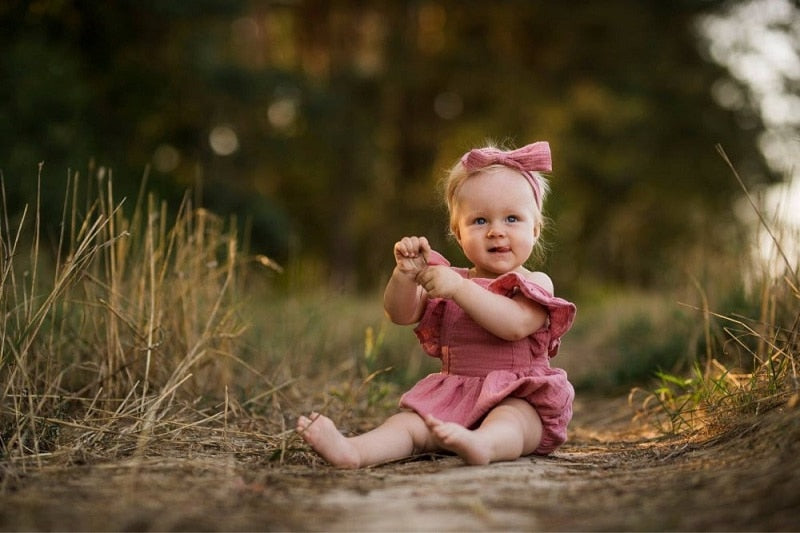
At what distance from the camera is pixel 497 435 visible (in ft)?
7.79

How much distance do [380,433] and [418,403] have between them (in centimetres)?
20

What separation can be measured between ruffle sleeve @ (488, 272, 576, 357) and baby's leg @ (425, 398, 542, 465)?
9.6 inches

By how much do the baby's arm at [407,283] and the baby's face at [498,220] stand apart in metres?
0.20

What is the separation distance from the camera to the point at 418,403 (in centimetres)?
261

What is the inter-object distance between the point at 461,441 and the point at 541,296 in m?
0.48

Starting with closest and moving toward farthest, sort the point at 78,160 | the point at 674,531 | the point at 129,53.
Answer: the point at 674,531, the point at 78,160, the point at 129,53

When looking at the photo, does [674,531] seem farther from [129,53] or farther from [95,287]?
[129,53]

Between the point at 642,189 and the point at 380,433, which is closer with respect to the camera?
the point at 380,433

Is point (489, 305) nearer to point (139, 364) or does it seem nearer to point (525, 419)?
point (525, 419)

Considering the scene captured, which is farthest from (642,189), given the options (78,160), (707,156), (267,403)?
(267,403)

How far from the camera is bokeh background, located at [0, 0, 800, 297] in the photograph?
35.1ft

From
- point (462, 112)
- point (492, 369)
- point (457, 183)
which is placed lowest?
point (492, 369)

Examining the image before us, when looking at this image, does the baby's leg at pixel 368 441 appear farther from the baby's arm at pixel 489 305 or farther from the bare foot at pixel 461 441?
the baby's arm at pixel 489 305

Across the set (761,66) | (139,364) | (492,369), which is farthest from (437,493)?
(761,66)
